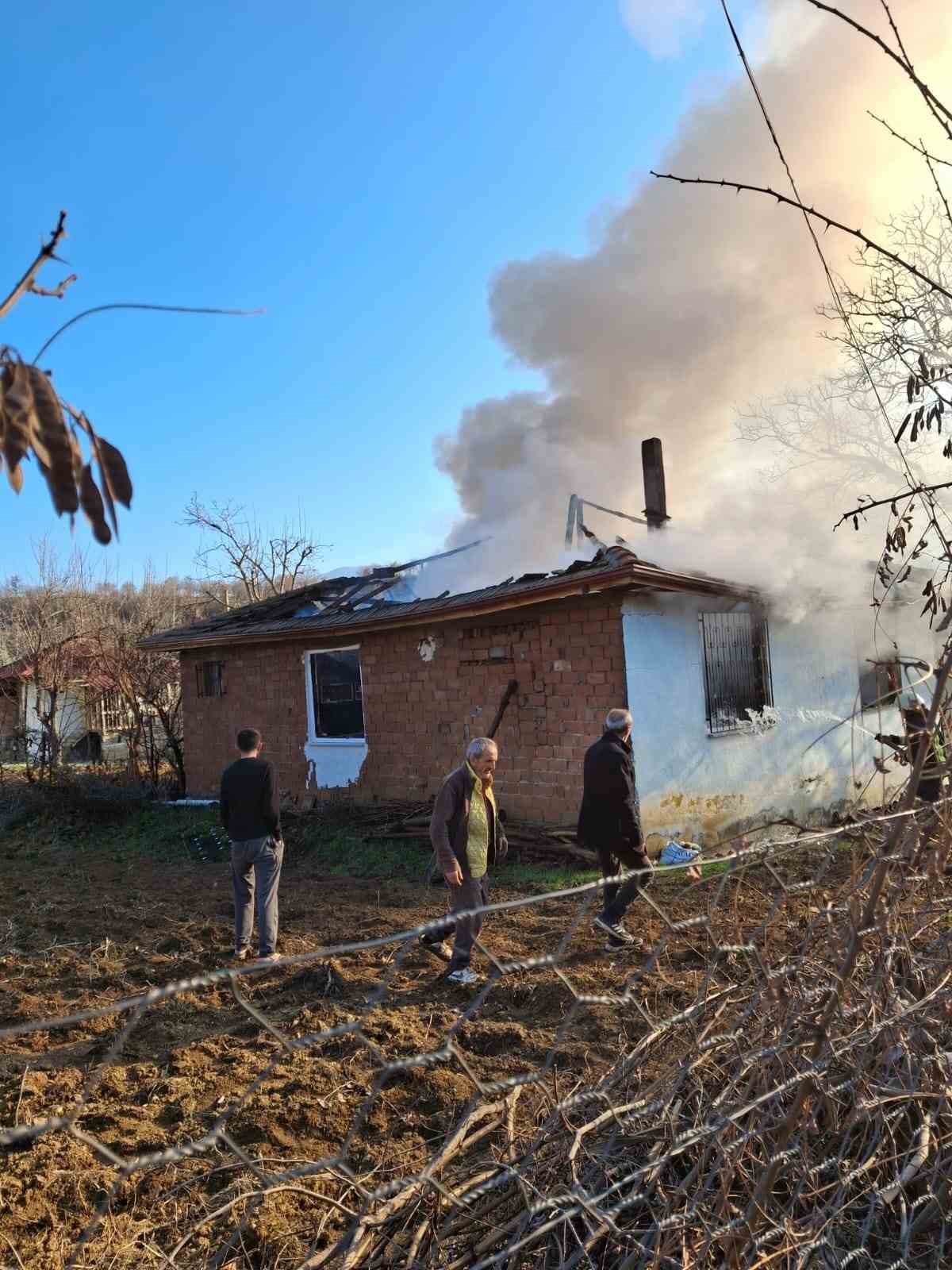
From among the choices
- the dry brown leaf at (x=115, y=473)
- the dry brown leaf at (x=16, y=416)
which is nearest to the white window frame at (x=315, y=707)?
the dry brown leaf at (x=115, y=473)

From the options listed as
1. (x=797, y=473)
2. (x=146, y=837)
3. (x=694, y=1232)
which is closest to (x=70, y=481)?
(x=694, y=1232)

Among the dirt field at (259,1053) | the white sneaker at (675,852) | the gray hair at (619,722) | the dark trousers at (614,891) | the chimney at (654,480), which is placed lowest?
the dirt field at (259,1053)

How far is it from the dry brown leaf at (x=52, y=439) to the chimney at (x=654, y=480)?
10.3 metres

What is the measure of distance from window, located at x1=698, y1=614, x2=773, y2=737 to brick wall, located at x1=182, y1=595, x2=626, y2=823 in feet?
4.73

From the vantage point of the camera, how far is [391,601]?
1200 cm

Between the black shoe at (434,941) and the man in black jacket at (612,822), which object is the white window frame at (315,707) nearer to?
the black shoe at (434,941)

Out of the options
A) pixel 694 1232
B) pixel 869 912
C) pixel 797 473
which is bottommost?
pixel 694 1232

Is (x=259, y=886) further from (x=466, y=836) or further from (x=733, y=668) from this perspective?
(x=733, y=668)

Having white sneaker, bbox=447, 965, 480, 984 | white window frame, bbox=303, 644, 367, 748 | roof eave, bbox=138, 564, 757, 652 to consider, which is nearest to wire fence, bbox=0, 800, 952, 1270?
white sneaker, bbox=447, 965, 480, 984

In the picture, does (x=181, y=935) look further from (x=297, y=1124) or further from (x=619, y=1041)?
(x=619, y=1041)

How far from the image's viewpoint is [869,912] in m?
2.02

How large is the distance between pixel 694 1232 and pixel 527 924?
5.04 m

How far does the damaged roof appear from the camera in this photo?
8.19 meters

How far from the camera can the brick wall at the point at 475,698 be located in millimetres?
8992
